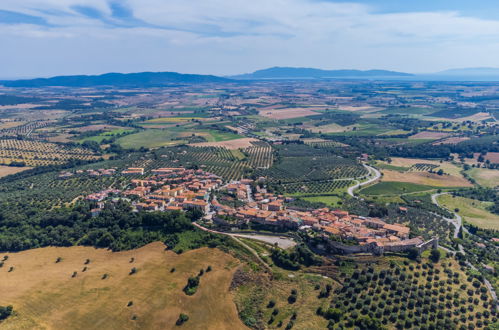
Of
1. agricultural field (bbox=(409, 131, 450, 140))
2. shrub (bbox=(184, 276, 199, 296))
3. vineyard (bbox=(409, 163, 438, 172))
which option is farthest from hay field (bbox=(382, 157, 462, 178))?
shrub (bbox=(184, 276, 199, 296))

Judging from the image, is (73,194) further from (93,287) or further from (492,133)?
(492,133)

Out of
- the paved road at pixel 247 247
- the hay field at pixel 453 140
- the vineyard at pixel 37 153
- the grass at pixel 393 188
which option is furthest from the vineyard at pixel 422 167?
the vineyard at pixel 37 153

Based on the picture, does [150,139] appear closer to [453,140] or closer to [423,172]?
[423,172]

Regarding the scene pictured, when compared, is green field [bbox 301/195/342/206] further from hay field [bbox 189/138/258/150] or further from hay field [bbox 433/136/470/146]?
hay field [bbox 433/136/470/146]

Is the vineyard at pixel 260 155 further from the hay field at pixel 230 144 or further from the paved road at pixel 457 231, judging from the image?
the paved road at pixel 457 231

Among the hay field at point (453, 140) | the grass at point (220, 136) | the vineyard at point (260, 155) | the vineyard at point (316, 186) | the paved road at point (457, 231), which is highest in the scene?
the grass at point (220, 136)

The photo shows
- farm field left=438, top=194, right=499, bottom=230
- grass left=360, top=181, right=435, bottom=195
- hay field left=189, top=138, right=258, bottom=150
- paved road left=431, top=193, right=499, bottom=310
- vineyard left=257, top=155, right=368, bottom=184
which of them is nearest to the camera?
paved road left=431, top=193, right=499, bottom=310

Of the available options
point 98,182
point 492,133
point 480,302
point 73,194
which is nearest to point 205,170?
point 98,182
